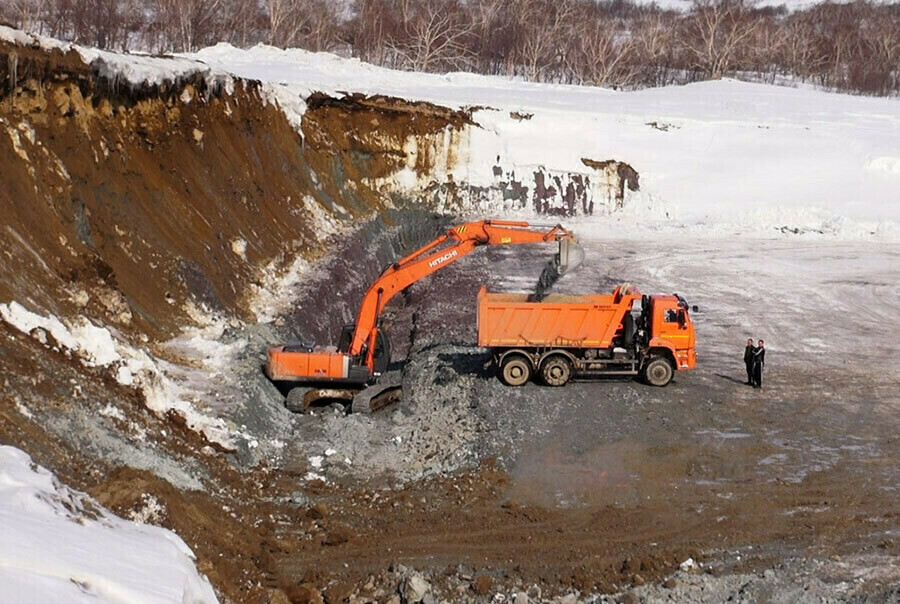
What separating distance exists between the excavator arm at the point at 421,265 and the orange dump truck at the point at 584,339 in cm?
109

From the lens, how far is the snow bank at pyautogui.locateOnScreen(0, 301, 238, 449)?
1350 cm

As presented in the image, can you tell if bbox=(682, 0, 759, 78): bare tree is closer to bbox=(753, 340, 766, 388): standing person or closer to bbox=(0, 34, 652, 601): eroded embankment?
bbox=(0, 34, 652, 601): eroded embankment

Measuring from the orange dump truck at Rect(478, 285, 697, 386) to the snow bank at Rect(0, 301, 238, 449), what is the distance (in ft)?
20.2

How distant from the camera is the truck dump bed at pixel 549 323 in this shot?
728 inches

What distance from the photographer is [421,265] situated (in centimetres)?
1805

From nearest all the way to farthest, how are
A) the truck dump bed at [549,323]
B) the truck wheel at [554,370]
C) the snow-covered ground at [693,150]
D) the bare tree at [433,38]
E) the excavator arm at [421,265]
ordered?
the excavator arm at [421,265] → the truck dump bed at [549,323] → the truck wheel at [554,370] → the snow-covered ground at [693,150] → the bare tree at [433,38]

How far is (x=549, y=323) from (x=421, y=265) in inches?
110

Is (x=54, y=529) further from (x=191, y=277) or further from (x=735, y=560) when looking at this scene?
(x=191, y=277)

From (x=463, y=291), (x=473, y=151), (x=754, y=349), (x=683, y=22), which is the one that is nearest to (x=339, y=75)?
(x=473, y=151)

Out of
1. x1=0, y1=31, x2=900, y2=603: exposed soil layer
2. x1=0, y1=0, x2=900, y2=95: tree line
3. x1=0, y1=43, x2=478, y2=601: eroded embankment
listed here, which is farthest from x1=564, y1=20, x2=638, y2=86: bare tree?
x1=0, y1=31, x2=900, y2=603: exposed soil layer

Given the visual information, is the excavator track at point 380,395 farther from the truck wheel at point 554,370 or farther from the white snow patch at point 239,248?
the white snow patch at point 239,248

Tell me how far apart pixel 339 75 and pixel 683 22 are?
5915cm

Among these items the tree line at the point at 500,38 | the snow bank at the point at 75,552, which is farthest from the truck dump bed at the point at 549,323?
the tree line at the point at 500,38

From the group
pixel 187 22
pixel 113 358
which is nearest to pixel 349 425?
pixel 113 358
